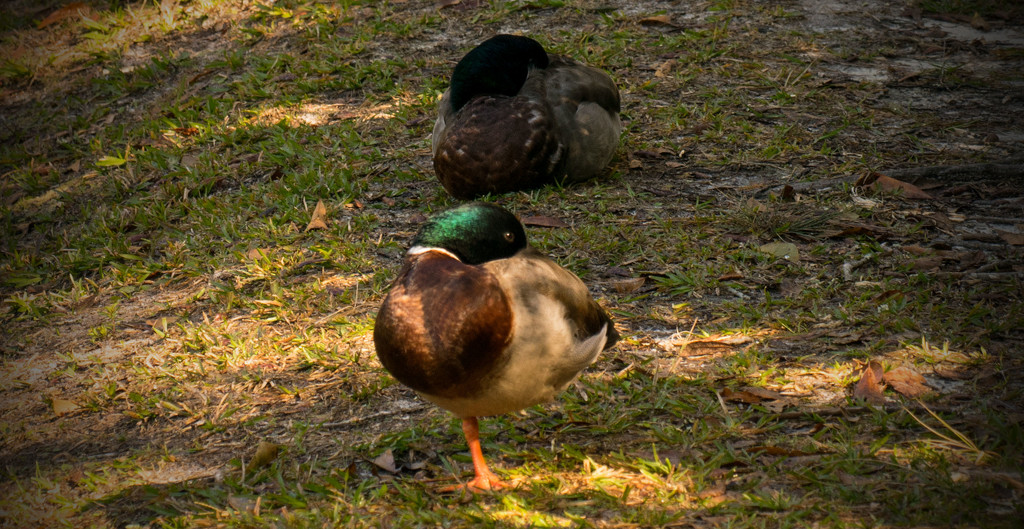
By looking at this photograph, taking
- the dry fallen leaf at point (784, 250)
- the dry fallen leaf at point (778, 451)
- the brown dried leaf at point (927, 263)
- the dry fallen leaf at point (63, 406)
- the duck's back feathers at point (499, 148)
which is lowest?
the dry fallen leaf at point (63, 406)

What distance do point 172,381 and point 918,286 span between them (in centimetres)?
325

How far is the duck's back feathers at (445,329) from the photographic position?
7.89 feet

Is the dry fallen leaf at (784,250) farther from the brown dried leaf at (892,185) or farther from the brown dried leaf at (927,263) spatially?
the brown dried leaf at (892,185)

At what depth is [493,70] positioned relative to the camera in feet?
16.7

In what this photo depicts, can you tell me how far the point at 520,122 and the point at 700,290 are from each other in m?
1.46

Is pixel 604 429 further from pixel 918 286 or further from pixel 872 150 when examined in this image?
pixel 872 150

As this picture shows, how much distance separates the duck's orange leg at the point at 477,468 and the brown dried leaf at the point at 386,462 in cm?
28

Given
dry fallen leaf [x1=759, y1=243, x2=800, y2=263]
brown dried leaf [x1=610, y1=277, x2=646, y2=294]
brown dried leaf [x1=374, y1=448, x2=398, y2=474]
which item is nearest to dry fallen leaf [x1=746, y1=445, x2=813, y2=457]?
brown dried leaf [x1=374, y1=448, x2=398, y2=474]

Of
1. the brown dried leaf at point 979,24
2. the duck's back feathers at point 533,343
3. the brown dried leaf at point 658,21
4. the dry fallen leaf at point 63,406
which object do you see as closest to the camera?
the duck's back feathers at point 533,343

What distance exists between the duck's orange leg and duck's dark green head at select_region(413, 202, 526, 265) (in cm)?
54

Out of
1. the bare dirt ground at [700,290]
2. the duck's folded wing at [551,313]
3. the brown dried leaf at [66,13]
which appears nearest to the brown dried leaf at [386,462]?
the bare dirt ground at [700,290]

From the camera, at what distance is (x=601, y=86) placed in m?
5.21

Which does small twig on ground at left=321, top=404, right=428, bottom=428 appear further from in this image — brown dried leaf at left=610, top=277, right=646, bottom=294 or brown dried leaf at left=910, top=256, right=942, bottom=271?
brown dried leaf at left=910, top=256, right=942, bottom=271

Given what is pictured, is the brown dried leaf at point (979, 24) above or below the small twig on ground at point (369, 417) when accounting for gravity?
above
